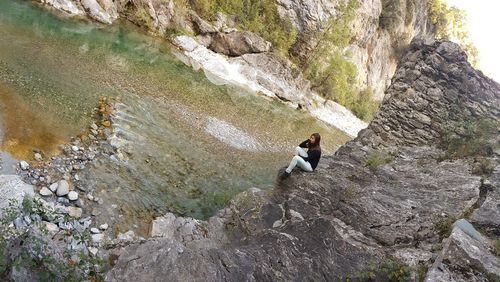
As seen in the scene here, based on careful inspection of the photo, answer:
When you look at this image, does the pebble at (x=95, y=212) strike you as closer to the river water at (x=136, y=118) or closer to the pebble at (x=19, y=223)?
the river water at (x=136, y=118)

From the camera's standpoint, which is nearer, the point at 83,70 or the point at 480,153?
the point at 480,153

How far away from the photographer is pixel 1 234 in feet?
27.5

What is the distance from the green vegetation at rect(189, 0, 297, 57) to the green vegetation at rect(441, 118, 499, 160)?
3669 cm

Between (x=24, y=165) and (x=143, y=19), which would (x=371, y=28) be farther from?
(x=24, y=165)

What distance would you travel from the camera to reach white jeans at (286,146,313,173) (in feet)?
52.5

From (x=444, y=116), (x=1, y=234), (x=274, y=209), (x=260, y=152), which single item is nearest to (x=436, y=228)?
(x=274, y=209)

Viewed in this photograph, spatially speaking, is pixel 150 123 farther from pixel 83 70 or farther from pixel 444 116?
pixel 444 116

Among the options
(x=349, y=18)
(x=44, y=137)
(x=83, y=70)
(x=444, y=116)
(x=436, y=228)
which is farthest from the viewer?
(x=349, y=18)

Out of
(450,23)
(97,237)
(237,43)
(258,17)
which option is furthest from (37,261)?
(450,23)

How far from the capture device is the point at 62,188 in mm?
11688

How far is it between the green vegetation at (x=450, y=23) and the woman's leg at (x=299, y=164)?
3123 inches

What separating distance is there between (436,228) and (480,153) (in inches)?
254

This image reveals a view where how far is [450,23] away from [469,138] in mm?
79317

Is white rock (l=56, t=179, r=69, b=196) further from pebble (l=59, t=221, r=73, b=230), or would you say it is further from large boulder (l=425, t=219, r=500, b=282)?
large boulder (l=425, t=219, r=500, b=282)
